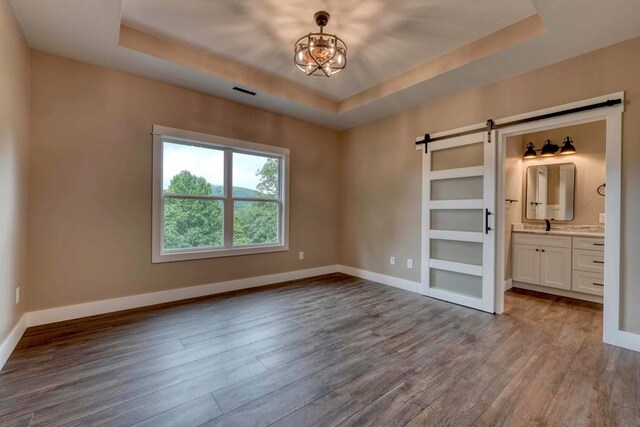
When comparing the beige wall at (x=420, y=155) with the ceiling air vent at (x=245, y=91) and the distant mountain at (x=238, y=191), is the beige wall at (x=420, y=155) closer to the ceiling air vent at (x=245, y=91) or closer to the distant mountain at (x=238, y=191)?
the distant mountain at (x=238, y=191)

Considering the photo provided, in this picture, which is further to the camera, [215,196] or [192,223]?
[215,196]

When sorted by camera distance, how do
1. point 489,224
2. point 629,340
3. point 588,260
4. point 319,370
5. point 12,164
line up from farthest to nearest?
1. point 588,260
2. point 489,224
3. point 629,340
4. point 12,164
5. point 319,370

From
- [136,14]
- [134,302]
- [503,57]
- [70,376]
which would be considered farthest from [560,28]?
[134,302]

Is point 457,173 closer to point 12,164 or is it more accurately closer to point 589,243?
point 589,243

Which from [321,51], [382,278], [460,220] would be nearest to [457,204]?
[460,220]

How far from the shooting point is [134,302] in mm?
3250

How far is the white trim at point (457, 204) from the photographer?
3.35 m

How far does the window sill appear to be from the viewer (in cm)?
345

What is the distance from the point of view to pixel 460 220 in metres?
3.56

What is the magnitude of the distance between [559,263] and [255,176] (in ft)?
14.5

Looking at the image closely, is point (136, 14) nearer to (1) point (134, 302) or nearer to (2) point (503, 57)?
(1) point (134, 302)

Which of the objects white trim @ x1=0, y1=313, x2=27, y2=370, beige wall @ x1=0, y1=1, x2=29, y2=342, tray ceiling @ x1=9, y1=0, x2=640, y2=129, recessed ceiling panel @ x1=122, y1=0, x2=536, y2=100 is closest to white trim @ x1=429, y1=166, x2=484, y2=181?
tray ceiling @ x1=9, y1=0, x2=640, y2=129

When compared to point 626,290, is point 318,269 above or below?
below

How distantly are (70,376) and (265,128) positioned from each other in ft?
11.4
